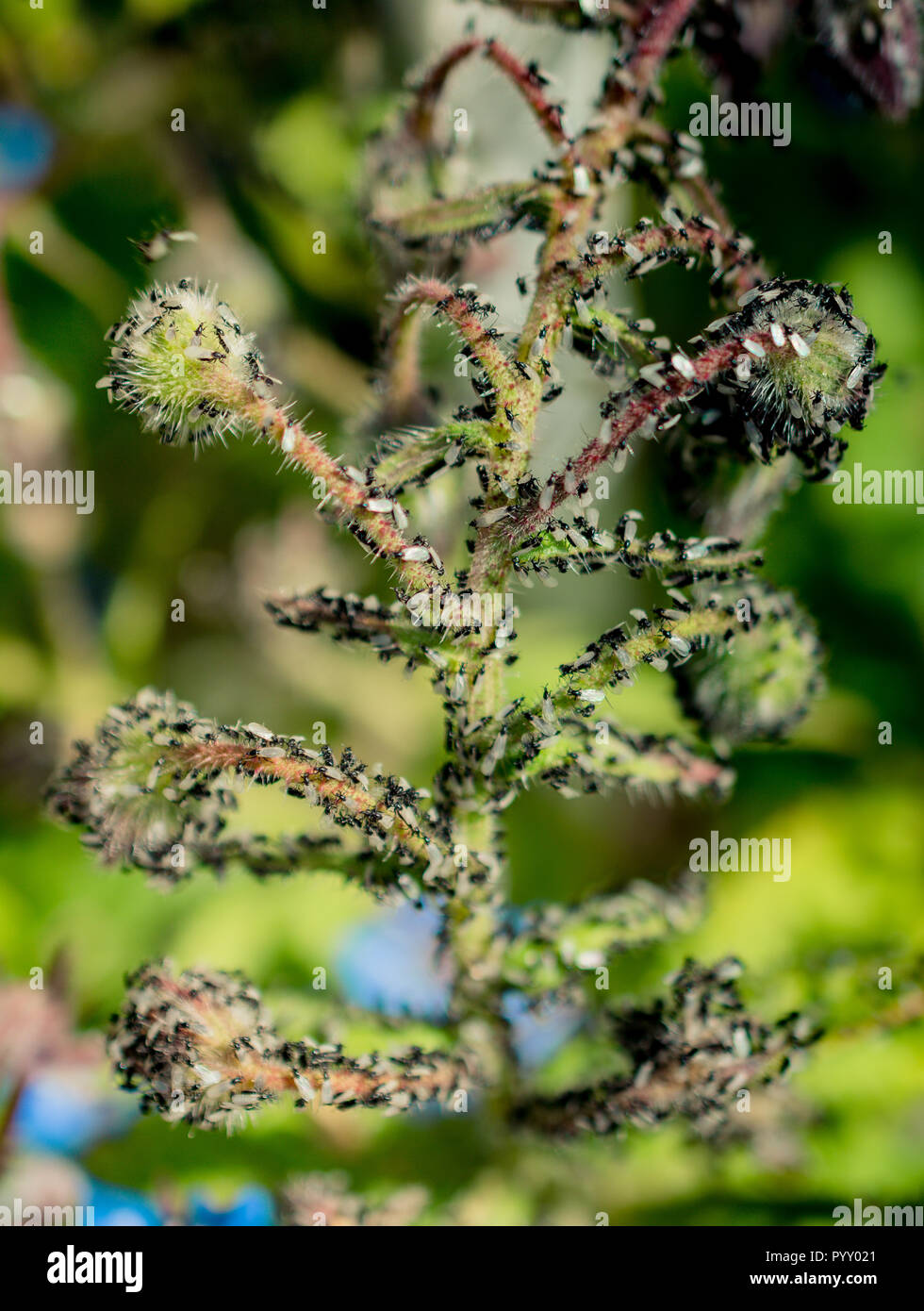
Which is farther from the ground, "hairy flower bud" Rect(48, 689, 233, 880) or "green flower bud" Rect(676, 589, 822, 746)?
"green flower bud" Rect(676, 589, 822, 746)

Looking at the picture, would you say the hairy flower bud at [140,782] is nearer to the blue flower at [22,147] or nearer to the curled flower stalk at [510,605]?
the curled flower stalk at [510,605]

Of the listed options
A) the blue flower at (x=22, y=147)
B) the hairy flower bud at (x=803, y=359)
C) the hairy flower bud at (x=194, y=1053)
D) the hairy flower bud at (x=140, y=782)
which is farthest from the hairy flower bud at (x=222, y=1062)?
the blue flower at (x=22, y=147)

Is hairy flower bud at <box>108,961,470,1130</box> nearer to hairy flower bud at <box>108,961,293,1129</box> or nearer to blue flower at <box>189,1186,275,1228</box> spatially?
hairy flower bud at <box>108,961,293,1129</box>

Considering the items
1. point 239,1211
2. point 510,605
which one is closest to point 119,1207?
point 239,1211

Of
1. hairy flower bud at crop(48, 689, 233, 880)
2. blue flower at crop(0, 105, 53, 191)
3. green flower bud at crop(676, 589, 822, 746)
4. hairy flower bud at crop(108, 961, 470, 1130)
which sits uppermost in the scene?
blue flower at crop(0, 105, 53, 191)

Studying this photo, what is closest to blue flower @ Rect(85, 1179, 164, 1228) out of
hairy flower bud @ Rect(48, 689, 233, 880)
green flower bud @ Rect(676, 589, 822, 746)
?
hairy flower bud @ Rect(48, 689, 233, 880)

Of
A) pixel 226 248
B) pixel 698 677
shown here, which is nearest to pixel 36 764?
pixel 226 248

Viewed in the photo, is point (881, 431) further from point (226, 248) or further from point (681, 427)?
point (226, 248)
